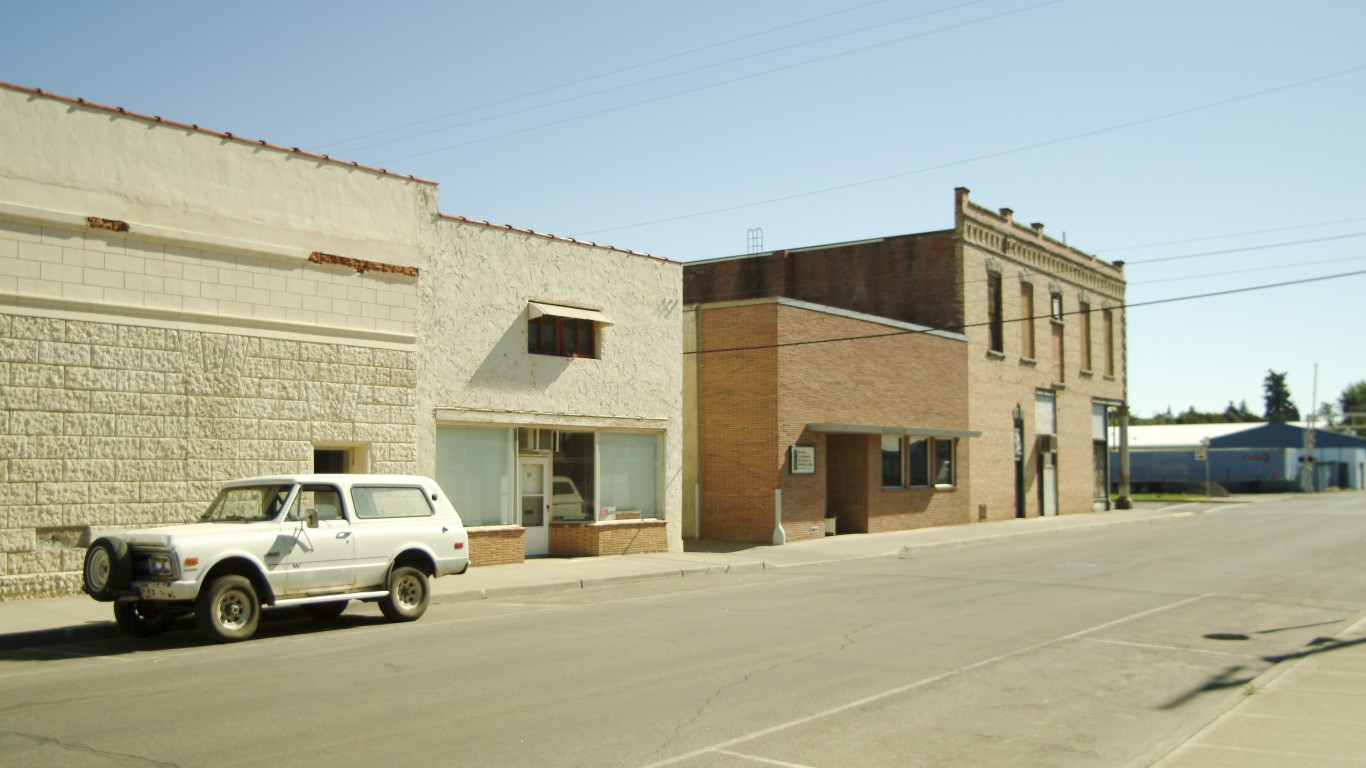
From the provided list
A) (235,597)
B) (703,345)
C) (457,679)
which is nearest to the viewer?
(457,679)

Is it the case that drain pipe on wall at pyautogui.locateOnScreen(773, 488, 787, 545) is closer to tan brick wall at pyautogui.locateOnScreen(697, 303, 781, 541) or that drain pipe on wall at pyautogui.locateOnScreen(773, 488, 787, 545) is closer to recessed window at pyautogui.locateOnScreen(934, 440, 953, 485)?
tan brick wall at pyautogui.locateOnScreen(697, 303, 781, 541)

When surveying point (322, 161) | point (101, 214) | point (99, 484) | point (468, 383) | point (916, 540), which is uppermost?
point (322, 161)

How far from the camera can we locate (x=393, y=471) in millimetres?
19406

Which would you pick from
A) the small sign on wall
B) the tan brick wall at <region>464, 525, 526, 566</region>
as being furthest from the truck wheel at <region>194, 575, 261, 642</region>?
the small sign on wall

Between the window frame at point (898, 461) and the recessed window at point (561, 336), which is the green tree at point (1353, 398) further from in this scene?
the recessed window at point (561, 336)

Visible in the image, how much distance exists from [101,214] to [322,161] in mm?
3864

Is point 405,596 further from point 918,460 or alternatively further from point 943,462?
point 943,462

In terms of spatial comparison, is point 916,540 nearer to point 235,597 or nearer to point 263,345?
point 263,345

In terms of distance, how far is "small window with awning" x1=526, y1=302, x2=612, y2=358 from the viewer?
872 inches

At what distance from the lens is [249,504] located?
1352 centimetres

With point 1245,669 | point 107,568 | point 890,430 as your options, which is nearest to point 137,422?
point 107,568

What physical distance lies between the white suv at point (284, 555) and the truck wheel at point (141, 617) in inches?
0.4

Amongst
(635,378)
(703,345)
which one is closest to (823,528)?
(703,345)

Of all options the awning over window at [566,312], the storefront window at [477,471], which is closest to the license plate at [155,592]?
the storefront window at [477,471]
